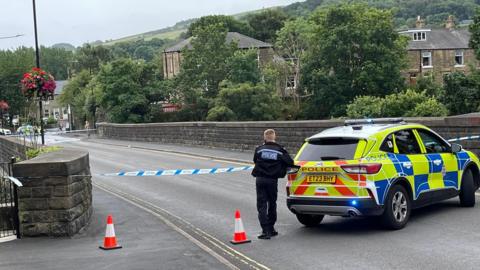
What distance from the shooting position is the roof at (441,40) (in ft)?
258

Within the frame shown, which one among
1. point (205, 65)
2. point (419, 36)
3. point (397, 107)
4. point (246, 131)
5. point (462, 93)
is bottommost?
point (246, 131)

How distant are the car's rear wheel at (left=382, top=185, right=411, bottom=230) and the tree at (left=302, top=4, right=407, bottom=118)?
49460mm

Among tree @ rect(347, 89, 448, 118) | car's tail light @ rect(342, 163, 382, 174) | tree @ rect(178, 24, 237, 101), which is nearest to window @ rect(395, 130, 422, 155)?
car's tail light @ rect(342, 163, 382, 174)

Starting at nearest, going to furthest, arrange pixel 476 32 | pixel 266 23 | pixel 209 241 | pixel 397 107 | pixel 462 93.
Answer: pixel 209 241, pixel 397 107, pixel 462 93, pixel 476 32, pixel 266 23

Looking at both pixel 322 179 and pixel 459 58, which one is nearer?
pixel 322 179

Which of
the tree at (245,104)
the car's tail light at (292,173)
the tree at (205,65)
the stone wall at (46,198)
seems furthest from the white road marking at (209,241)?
the tree at (205,65)

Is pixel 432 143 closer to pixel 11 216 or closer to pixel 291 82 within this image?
pixel 11 216

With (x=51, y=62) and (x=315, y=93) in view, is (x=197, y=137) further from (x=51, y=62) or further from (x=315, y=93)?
(x=51, y=62)

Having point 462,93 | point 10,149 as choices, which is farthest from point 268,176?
point 462,93

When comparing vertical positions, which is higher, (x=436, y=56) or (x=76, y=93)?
(x=436, y=56)

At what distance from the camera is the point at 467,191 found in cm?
1112

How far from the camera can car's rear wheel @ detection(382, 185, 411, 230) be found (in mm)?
9320

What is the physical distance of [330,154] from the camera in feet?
31.8

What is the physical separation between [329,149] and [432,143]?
2.14 m
